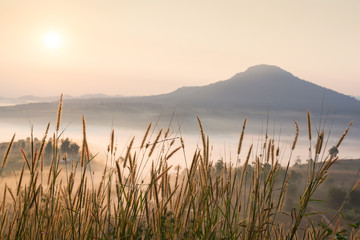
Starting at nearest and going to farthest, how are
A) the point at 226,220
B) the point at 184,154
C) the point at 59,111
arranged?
the point at 59,111
the point at 184,154
the point at 226,220

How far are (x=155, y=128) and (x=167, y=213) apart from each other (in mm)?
780

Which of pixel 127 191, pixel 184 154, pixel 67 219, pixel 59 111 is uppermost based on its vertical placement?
pixel 59 111

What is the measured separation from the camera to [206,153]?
266 centimetres

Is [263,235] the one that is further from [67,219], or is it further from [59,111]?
[59,111]

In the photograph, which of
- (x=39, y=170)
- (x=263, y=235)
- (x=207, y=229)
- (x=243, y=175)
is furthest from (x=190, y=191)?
(x=39, y=170)

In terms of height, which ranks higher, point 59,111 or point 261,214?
point 59,111

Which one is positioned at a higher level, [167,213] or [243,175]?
[243,175]

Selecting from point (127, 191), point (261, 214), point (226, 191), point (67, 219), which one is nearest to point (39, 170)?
Result: point (127, 191)

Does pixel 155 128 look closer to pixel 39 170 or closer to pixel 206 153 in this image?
pixel 206 153

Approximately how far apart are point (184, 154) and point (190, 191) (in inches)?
13.1

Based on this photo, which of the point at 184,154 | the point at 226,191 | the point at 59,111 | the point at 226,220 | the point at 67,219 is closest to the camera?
the point at 59,111

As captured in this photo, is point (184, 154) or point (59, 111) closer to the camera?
point (59, 111)

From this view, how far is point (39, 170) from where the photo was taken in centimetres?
273

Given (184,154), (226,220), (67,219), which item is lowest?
(67,219)
